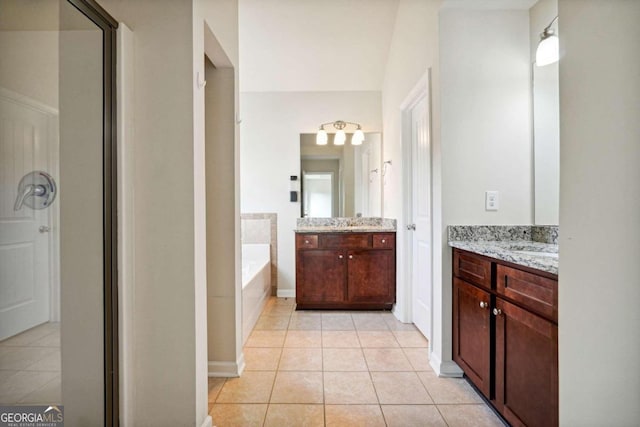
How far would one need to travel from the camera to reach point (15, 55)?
3.47 ft

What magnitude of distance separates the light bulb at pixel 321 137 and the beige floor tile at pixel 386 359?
232 cm

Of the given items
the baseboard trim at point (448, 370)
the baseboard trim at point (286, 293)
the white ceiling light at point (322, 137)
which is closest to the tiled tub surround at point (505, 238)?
the baseboard trim at point (448, 370)

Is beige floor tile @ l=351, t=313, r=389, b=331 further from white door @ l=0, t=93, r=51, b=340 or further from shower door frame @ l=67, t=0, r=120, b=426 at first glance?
white door @ l=0, t=93, r=51, b=340

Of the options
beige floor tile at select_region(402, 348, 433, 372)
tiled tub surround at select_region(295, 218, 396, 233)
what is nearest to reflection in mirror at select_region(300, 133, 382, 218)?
tiled tub surround at select_region(295, 218, 396, 233)

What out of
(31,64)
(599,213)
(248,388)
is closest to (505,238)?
(599,213)

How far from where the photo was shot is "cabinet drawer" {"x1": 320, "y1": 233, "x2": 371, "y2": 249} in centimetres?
315

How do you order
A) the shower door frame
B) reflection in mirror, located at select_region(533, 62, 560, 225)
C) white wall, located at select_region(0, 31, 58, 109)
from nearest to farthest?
white wall, located at select_region(0, 31, 58, 109)
the shower door frame
reflection in mirror, located at select_region(533, 62, 560, 225)

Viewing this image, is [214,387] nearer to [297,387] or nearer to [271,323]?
[297,387]

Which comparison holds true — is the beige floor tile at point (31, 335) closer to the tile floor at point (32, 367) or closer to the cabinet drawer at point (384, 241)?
the tile floor at point (32, 367)

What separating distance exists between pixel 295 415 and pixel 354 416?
Result: 292mm

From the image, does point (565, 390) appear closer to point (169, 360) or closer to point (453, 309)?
point (453, 309)

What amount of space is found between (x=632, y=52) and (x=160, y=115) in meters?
1.48

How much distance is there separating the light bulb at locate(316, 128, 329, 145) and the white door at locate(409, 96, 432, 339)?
1.19 m

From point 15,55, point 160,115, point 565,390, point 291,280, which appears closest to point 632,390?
point 565,390
